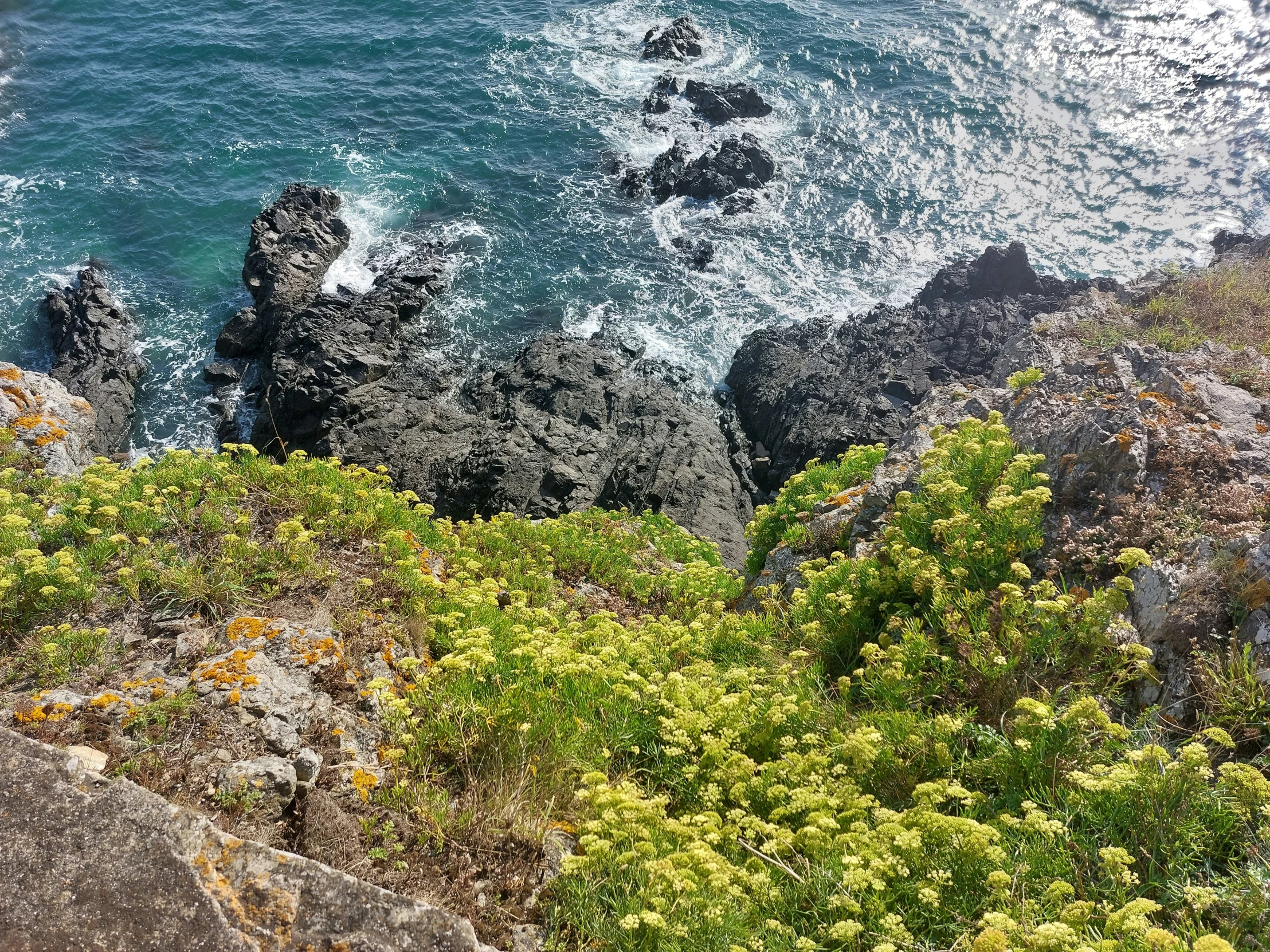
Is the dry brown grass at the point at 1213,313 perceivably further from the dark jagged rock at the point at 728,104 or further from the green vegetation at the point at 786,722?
the dark jagged rock at the point at 728,104

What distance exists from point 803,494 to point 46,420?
11.5 meters

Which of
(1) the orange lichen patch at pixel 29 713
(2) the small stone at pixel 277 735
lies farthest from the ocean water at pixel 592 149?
(2) the small stone at pixel 277 735

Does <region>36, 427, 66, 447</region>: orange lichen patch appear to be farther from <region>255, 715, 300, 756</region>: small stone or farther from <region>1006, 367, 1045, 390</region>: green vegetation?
<region>1006, 367, 1045, 390</region>: green vegetation

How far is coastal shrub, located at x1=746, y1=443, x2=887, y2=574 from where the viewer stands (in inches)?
405

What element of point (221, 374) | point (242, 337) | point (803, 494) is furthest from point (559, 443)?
point (242, 337)

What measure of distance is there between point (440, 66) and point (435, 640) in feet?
114

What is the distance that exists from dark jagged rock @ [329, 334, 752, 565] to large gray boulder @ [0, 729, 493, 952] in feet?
37.0

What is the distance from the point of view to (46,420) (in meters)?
10.8

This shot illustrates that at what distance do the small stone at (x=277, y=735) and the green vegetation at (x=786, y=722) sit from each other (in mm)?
637

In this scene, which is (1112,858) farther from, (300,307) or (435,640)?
(300,307)

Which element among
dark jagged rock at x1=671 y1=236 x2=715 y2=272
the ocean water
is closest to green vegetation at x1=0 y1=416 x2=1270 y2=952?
the ocean water

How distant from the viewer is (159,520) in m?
7.23

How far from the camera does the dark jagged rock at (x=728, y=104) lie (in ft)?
98.3

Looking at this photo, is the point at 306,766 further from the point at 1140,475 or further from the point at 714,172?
the point at 714,172
